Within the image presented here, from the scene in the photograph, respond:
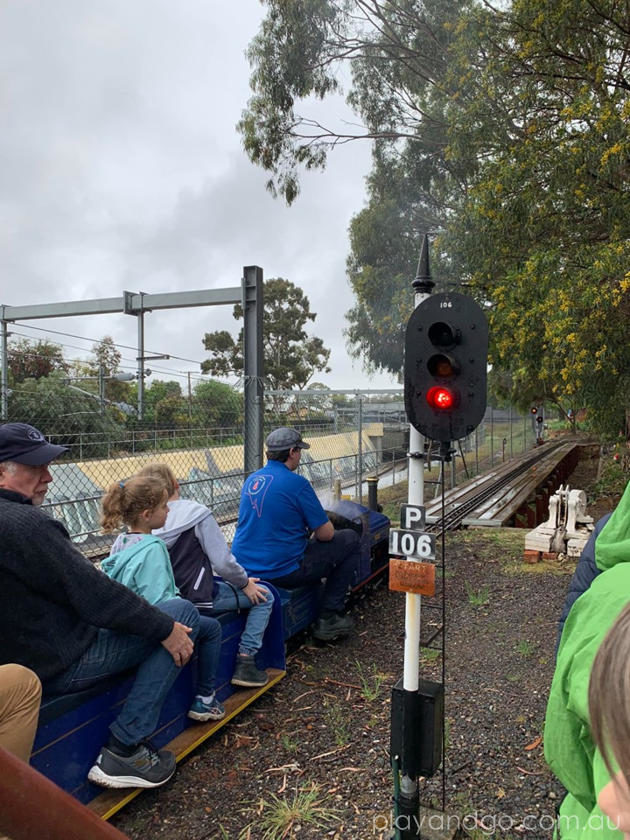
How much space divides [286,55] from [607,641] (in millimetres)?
17434

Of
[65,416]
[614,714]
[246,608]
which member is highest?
[65,416]

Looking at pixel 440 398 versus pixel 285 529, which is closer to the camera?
pixel 440 398

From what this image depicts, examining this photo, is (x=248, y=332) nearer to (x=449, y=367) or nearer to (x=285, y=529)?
(x=285, y=529)

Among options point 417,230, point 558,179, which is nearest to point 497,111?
point 558,179

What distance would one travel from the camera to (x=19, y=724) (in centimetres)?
202

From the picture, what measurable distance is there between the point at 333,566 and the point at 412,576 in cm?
199

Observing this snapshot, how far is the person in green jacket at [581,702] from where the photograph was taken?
3.51ft

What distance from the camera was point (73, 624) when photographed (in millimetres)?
2379

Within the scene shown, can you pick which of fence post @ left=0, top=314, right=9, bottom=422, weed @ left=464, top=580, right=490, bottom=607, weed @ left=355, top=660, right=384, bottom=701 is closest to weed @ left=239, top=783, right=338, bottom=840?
weed @ left=355, top=660, right=384, bottom=701

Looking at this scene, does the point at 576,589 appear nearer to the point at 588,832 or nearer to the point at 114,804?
the point at 588,832

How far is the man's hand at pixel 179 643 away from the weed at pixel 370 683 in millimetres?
1414

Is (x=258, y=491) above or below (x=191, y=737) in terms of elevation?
above

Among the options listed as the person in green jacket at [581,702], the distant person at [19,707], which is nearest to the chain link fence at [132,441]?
the distant person at [19,707]

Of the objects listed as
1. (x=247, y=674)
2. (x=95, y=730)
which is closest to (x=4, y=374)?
(x=247, y=674)
